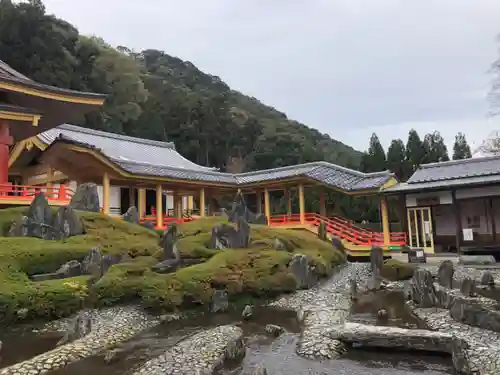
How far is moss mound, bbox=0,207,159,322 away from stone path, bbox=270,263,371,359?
5.18 m

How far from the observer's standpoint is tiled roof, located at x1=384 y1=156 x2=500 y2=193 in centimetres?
2017

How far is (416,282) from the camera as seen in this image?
455 inches

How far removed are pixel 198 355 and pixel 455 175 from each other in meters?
18.7

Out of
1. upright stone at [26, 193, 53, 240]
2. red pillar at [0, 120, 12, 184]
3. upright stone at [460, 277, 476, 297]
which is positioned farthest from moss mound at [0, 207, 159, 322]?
upright stone at [460, 277, 476, 297]

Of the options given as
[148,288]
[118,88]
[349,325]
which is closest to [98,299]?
[148,288]

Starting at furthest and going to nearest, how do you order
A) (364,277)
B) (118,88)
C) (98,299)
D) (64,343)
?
(118,88) < (364,277) < (98,299) < (64,343)

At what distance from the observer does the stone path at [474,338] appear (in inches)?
274

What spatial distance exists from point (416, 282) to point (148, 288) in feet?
23.2

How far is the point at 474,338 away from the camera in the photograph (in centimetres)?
827

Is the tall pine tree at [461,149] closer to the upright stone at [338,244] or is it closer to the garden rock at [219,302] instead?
the upright stone at [338,244]

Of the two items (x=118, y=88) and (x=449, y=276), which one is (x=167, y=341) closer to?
(x=449, y=276)

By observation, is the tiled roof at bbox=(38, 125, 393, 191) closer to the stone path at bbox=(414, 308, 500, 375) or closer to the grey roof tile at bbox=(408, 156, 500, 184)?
the grey roof tile at bbox=(408, 156, 500, 184)

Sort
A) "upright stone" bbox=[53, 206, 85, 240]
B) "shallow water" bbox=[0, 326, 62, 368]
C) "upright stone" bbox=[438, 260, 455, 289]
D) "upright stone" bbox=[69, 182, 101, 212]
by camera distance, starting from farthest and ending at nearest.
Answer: "upright stone" bbox=[69, 182, 101, 212] < "upright stone" bbox=[53, 206, 85, 240] < "upright stone" bbox=[438, 260, 455, 289] < "shallow water" bbox=[0, 326, 62, 368]

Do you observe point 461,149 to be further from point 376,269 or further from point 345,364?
point 345,364
